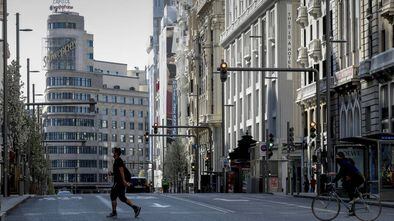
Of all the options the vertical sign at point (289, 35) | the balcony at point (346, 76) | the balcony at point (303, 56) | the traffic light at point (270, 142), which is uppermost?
the vertical sign at point (289, 35)

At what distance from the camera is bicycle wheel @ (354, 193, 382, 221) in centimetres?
2672

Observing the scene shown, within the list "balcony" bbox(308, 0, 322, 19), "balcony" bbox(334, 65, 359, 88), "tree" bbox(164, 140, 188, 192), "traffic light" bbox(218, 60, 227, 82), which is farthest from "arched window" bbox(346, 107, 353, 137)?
"tree" bbox(164, 140, 188, 192)

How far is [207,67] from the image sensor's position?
124062mm

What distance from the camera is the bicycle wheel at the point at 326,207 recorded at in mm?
26656

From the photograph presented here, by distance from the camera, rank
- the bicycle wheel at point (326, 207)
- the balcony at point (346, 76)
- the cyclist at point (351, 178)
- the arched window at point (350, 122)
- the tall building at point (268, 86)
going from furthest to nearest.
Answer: the tall building at point (268, 86) < the arched window at point (350, 122) < the balcony at point (346, 76) < the cyclist at point (351, 178) < the bicycle wheel at point (326, 207)

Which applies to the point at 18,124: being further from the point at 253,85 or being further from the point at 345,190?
the point at 345,190

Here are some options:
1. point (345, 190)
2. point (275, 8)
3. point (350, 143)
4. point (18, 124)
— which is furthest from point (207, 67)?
point (345, 190)

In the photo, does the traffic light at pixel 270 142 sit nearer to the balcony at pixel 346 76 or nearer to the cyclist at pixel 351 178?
the balcony at pixel 346 76

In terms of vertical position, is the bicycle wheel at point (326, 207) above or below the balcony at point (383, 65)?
below

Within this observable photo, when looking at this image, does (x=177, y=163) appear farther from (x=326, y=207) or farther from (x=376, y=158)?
(x=326, y=207)

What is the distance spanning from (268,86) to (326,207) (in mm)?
61996

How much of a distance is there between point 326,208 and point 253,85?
70.1 m

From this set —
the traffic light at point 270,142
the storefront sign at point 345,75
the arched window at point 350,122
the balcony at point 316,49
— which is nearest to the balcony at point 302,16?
the balcony at point 316,49

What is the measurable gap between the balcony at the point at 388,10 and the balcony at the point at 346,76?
5.94 m
